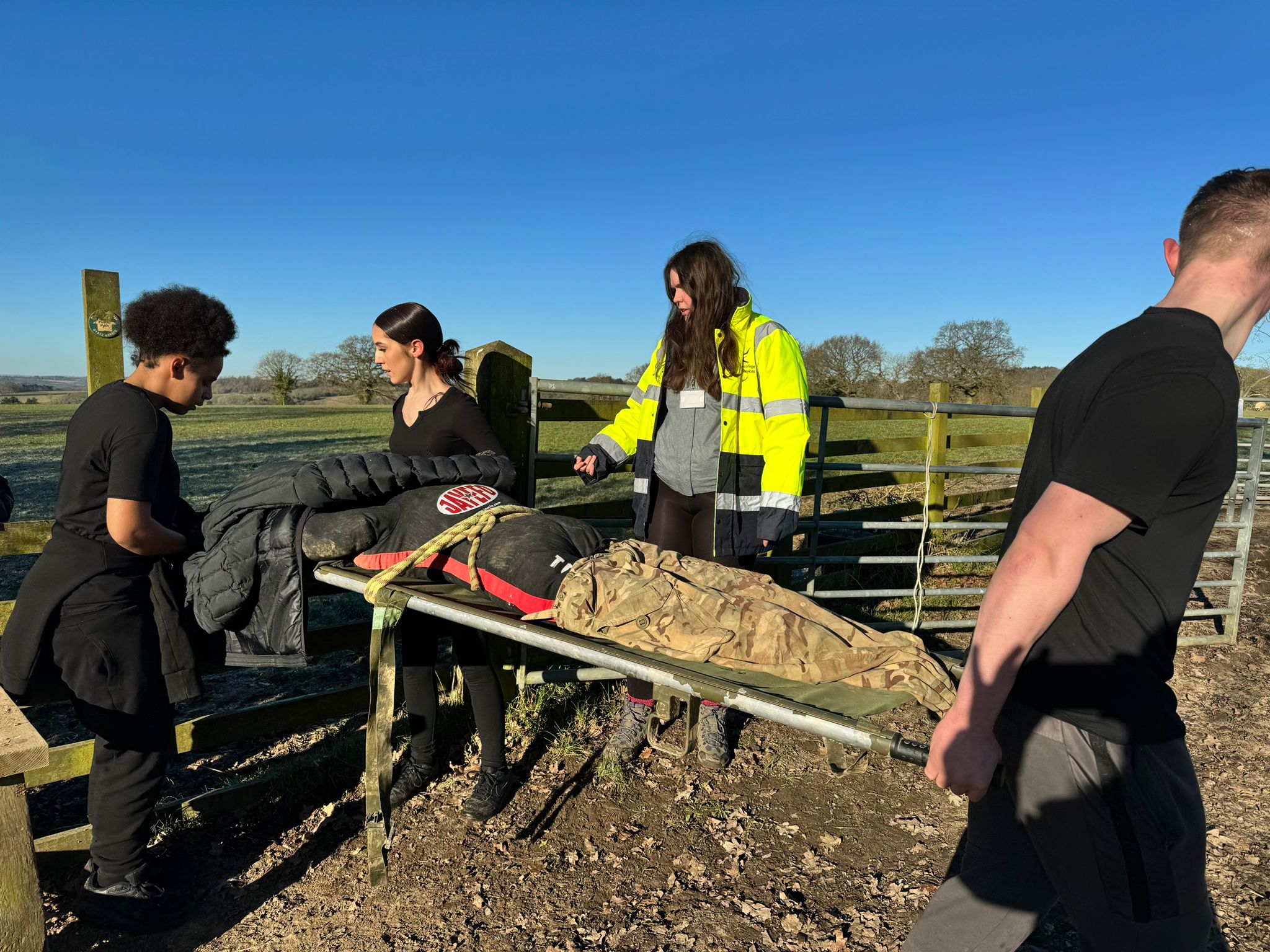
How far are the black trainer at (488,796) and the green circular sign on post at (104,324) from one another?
235cm

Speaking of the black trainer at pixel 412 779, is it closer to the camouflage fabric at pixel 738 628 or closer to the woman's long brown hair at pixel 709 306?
the camouflage fabric at pixel 738 628

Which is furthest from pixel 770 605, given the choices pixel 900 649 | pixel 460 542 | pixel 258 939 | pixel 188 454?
pixel 188 454

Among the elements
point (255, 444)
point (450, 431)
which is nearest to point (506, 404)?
point (450, 431)

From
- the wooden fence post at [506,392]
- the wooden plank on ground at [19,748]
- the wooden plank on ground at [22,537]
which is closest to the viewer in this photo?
the wooden plank on ground at [19,748]

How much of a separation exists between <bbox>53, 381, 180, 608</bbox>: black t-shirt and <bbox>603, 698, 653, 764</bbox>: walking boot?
86.4 inches

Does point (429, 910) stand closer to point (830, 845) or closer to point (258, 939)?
point (258, 939)

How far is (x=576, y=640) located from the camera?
6.81ft

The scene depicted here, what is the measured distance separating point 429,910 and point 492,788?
0.61 m

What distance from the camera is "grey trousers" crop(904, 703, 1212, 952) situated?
1314 mm

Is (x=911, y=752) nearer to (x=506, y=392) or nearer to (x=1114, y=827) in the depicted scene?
(x=1114, y=827)

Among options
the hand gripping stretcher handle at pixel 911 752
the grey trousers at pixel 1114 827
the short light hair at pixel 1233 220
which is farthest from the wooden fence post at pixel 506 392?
the short light hair at pixel 1233 220

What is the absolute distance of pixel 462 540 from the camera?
2732 millimetres

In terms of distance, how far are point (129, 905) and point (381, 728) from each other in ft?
3.58

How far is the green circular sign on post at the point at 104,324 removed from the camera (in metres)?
2.99
